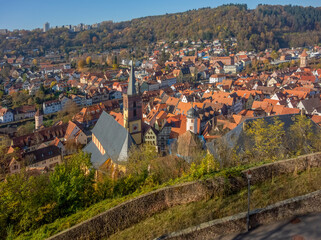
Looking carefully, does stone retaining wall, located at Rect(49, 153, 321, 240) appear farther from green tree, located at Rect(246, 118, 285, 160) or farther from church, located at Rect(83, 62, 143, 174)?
church, located at Rect(83, 62, 143, 174)

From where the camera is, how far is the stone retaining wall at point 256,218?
8539 millimetres

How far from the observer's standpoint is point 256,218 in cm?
888

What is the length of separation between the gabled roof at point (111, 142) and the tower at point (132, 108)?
1985 mm

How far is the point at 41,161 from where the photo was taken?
1262 inches

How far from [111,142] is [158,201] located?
16594 mm

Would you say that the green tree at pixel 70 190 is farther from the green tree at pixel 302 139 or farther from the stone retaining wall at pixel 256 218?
the green tree at pixel 302 139

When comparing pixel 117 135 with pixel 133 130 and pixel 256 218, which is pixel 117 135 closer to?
pixel 133 130

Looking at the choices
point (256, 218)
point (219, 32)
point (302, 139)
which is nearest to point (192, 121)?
point (302, 139)

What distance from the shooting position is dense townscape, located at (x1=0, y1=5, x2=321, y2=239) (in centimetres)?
1224

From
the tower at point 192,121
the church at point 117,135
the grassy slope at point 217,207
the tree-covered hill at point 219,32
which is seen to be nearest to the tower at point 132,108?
the church at point 117,135

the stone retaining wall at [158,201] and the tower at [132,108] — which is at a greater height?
the tower at [132,108]

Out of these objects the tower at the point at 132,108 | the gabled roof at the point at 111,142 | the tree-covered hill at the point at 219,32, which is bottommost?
the gabled roof at the point at 111,142

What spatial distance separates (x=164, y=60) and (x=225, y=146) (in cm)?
10223

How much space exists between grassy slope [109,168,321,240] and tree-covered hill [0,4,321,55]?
127 meters
